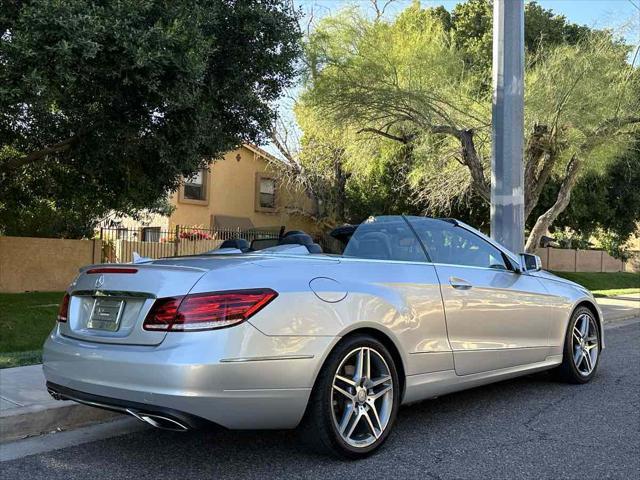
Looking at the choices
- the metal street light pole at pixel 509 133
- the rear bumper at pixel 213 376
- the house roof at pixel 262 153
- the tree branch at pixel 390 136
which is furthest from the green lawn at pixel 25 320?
the house roof at pixel 262 153

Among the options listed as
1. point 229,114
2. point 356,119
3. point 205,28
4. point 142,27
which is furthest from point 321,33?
point 142,27

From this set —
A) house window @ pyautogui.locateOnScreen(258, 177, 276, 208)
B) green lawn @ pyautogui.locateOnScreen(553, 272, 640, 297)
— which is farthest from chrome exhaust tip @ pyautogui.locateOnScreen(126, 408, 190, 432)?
house window @ pyautogui.locateOnScreen(258, 177, 276, 208)

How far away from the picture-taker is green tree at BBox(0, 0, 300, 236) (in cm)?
627

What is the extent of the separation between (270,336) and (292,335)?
15 cm

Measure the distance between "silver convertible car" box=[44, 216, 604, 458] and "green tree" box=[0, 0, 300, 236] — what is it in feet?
9.77

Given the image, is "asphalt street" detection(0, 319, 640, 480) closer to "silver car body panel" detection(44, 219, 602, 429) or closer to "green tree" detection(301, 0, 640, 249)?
"silver car body panel" detection(44, 219, 602, 429)

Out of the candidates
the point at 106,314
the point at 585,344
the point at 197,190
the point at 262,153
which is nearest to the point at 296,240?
the point at 106,314

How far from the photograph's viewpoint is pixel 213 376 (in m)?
3.40

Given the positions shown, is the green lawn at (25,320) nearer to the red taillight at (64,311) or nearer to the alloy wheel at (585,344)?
the red taillight at (64,311)

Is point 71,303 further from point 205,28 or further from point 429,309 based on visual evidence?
point 205,28

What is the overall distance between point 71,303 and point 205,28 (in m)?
5.04

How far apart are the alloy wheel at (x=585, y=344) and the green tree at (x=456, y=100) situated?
7.66 meters

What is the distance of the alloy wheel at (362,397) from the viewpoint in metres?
3.94

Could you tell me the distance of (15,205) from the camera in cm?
1323
